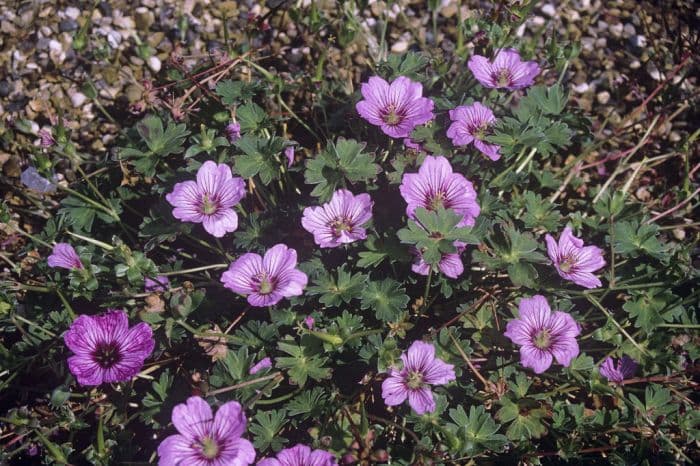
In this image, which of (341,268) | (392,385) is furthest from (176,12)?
(392,385)

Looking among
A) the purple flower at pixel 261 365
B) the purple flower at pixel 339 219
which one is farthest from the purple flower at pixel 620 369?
the purple flower at pixel 261 365

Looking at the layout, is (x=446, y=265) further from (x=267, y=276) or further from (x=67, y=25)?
(x=67, y=25)

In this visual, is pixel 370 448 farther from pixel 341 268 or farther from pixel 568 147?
pixel 568 147

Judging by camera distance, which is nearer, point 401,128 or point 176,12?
point 401,128

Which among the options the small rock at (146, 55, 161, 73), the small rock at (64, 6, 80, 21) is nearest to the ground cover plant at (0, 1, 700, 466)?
the small rock at (146, 55, 161, 73)

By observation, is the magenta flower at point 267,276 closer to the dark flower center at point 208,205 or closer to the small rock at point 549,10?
the dark flower center at point 208,205

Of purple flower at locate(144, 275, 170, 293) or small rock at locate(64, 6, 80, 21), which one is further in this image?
small rock at locate(64, 6, 80, 21)

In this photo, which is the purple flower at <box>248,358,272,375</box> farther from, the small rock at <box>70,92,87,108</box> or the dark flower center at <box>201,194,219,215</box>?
the small rock at <box>70,92,87,108</box>
